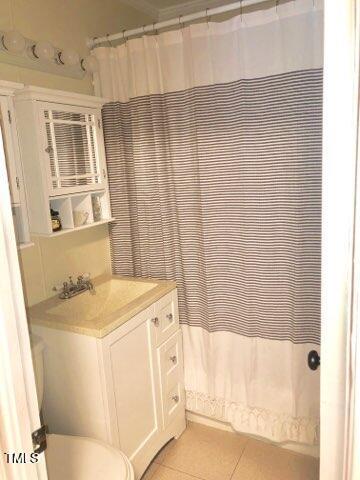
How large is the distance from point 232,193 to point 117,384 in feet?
3.45

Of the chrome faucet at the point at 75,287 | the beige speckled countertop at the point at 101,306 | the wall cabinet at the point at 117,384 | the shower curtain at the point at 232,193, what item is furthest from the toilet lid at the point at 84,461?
the shower curtain at the point at 232,193

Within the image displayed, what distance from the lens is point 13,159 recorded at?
63.2 inches

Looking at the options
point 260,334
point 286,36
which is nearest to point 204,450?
point 260,334

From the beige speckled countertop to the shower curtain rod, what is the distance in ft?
4.39

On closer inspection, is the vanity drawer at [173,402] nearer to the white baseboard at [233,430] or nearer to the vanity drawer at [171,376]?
the vanity drawer at [171,376]

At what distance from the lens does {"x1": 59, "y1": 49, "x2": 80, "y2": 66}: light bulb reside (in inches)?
75.2

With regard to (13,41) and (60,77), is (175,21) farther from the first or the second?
(13,41)

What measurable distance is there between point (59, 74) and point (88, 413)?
5.50 feet

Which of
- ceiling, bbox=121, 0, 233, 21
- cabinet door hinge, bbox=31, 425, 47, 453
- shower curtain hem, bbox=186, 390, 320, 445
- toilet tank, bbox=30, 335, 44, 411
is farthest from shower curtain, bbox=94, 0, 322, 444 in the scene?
cabinet door hinge, bbox=31, 425, 47, 453

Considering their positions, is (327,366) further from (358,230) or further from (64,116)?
(64,116)

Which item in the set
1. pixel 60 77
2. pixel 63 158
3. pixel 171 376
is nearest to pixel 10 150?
pixel 63 158

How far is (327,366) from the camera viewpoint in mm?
646

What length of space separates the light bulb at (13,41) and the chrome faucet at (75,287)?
3.75 feet

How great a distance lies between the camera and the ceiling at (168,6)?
2461mm
